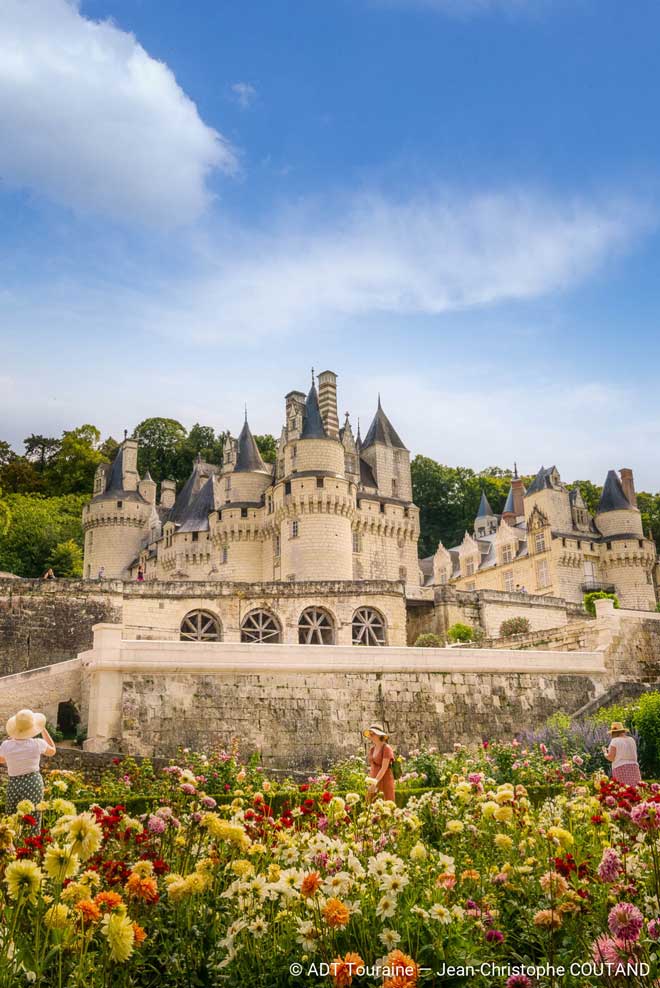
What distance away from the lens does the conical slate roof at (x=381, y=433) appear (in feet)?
148

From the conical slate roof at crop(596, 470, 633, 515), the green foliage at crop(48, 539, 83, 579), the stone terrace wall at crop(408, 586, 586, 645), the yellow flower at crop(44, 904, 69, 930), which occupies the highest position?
the conical slate roof at crop(596, 470, 633, 515)

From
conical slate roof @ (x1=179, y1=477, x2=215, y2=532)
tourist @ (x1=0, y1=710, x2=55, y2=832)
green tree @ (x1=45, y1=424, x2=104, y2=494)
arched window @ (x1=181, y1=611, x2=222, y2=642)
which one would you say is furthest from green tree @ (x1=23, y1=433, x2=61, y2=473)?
tourist @ (x1=0, y1=710, x2=55, y2=832)

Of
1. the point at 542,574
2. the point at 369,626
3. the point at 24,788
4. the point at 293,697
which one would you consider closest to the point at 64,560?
the point at 542,574

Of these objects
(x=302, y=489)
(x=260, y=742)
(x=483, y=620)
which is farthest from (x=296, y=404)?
(x=260, y=742)

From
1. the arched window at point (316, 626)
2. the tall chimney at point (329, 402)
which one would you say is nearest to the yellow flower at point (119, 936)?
the arched window at point (316, 626)

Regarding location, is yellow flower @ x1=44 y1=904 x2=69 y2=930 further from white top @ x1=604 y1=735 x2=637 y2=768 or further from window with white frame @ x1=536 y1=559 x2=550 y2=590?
window with white frame @ x1=536 y1=559 x2=550 y2=590

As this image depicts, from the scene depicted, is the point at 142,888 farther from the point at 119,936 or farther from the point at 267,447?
the point at 267,447

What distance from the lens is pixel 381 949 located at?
4.56 meters

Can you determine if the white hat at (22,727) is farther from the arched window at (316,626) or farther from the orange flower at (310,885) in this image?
the arched window at (316,626)

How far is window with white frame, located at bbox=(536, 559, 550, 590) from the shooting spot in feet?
149

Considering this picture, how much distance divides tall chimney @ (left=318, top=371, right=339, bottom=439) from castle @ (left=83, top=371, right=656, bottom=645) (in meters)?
0.07

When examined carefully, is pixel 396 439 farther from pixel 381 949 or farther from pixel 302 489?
pixel 381 949

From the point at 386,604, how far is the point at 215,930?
2457 cm

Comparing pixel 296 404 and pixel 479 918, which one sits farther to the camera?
pixel 296 404
